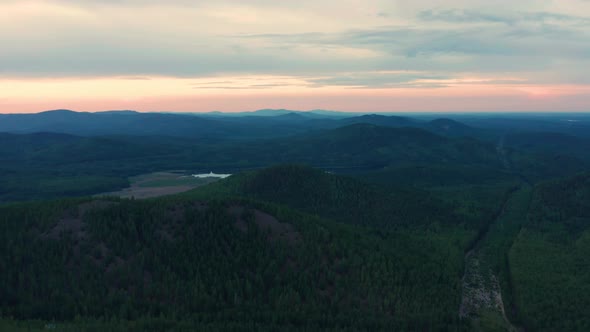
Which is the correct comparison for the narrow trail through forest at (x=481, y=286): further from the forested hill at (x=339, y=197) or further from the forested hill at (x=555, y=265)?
the forested hill at (x=339, y=197)

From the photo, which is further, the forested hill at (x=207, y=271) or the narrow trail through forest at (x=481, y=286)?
the narrow trail through forest at (x=481, y=286)

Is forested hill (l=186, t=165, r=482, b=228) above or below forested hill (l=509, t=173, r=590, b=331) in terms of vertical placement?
above

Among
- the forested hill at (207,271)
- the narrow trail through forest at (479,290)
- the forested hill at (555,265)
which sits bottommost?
the narrow trail through forest at (479,290)

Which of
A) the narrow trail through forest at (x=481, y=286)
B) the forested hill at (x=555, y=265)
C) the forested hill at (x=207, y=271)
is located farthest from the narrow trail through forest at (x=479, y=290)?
the forested hill at (x=555, y=265)

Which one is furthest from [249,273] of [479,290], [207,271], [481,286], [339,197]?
[339,197]

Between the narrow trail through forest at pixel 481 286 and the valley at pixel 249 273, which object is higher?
the valley at pixel 249 273

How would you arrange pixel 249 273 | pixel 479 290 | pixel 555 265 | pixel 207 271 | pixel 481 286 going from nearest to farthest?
pixel 207 271, pixel 249 273, pixel 479 290, pixel 481 286, pixel 555 265

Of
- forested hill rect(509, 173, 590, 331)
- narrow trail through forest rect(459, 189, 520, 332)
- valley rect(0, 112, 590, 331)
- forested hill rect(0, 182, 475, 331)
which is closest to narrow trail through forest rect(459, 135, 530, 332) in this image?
narrow trail through forest rect(459, 189, 520, 332)

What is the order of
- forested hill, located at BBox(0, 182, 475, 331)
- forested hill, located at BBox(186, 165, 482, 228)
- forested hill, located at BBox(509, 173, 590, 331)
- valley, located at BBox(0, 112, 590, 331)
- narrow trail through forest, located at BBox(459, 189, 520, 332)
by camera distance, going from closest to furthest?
1. forested hill, located at BBox(0, 182, 475, 331)
2. valley, located at BBox(0, 112, 590, 331)
3. forested hill, located at BBox(509, 173, 590, 331)
4. narrow trail through forest, located at BBox(459, 189, 520, 332)
5. forested hill, located at BBox(186, 165, 482, 228)

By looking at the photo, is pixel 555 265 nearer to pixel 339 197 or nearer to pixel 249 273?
pixel 339 197

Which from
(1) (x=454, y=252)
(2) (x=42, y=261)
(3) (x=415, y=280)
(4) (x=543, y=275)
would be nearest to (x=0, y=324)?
(2) (x=42, y=261)

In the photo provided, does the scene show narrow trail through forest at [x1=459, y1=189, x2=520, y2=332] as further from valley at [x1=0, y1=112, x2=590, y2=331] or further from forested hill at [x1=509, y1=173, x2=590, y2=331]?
forested hill at [x1=509, y1=173, x2=590, y2=331]
